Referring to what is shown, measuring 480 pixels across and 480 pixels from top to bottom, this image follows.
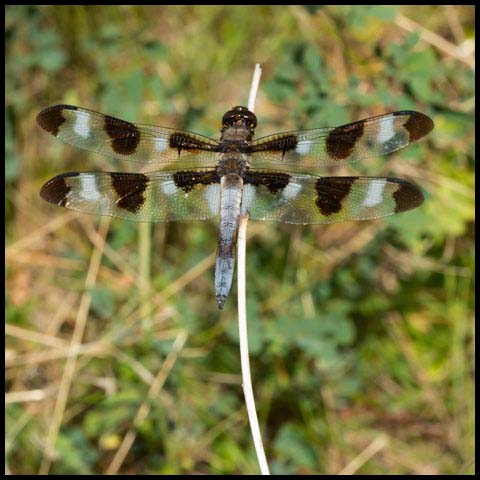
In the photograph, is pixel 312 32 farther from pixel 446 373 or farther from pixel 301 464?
pixel 301 464

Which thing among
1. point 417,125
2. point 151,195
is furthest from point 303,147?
point 151,195

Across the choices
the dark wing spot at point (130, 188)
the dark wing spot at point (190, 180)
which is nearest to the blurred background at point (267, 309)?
the dark wing spot at point (190, 180)

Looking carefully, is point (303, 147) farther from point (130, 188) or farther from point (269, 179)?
point (130, 188)

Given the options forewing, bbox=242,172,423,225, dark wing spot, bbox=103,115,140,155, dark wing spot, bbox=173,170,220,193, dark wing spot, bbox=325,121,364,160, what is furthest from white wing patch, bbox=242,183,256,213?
dark wing spot, bbox=103,115,140,155

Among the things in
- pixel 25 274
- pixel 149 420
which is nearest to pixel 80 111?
pixel 149 420

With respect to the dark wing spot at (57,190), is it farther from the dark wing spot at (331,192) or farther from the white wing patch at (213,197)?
the dark wing spot at (331,192)

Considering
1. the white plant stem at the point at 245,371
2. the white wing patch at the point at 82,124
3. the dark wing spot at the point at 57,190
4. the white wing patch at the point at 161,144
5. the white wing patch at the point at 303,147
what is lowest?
the white plant stem at the point at 245,371
